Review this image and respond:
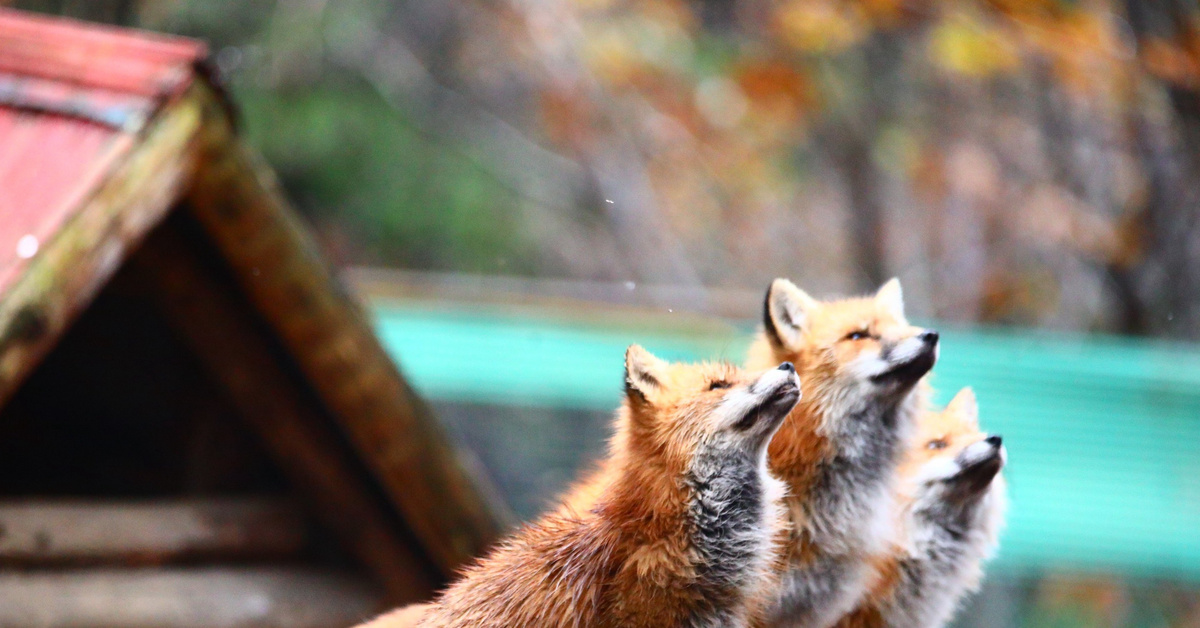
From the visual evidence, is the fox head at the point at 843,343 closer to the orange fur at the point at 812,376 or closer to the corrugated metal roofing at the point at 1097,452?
the orange fur at the point at 812,376

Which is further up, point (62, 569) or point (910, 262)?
point (910, 262)

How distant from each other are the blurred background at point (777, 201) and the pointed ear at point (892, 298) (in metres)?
0.76

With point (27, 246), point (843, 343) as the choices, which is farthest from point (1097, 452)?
point (27, 246)

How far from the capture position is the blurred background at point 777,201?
17.7ft

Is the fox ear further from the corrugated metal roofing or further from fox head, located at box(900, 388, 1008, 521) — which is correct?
the corrugated metal roofing

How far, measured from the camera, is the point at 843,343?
203cm

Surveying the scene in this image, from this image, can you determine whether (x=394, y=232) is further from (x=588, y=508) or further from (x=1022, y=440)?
(x=588, y=508)

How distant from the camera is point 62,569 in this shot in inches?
118

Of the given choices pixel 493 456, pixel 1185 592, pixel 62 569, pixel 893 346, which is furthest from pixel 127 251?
pixel 1185 592

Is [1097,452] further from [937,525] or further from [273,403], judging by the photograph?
[273,403]

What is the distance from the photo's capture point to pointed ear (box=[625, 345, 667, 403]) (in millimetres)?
1676

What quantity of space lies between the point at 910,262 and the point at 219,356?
254 inches

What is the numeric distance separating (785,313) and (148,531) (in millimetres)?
2096

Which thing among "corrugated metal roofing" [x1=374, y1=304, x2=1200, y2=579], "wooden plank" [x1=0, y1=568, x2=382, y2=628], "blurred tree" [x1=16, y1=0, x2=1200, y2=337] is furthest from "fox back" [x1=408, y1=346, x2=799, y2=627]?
"blurred tree" [x1=16, y1=0, x2=1200, y2=337]
